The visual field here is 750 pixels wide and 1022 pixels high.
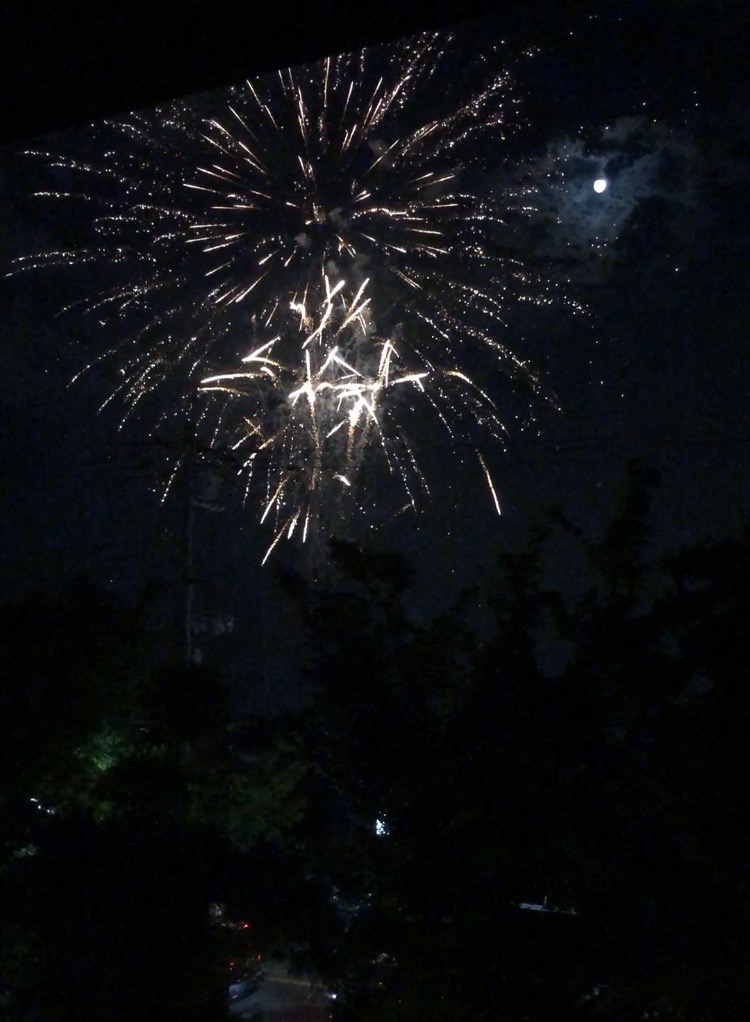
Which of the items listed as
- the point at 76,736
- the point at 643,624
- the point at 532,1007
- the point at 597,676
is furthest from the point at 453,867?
the point at 76,736

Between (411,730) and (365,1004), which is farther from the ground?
(411,730)

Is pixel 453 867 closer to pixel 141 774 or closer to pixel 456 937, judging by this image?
pixel 456 937

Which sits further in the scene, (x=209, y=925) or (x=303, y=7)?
(x=209, y=925)

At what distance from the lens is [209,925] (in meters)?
5.84

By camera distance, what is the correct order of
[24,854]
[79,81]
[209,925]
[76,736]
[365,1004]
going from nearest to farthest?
1. [79,81]
2. [365,1004]
3. [209,925]
4. [24,854]
5. [76,736]

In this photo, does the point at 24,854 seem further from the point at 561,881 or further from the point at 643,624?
the point at 643,624

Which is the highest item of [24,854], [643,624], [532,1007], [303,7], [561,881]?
[303,7]

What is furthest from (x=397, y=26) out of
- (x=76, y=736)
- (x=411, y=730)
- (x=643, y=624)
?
(x=76, y=736)

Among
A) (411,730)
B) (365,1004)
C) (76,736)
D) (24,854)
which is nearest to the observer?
(365,1004)

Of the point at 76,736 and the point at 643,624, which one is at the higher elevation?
the point at 76,736

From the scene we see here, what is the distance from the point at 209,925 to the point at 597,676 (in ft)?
7.94

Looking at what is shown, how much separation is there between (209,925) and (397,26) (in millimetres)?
4378

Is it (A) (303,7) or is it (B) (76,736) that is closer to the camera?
(A) (303,7)

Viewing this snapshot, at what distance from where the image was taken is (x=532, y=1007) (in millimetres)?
4594
